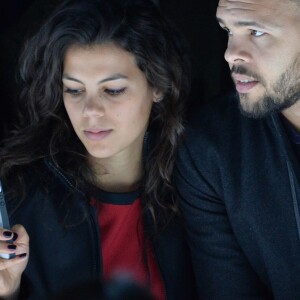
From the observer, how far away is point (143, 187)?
1917 mm

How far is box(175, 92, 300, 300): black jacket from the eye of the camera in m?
1.78

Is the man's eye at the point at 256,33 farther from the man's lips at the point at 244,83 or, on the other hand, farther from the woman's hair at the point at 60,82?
the woman's hair at the point at 60,82

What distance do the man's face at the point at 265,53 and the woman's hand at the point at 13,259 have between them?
63 centimetres

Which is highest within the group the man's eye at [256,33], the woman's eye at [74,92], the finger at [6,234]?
the man's eye at [256,33]

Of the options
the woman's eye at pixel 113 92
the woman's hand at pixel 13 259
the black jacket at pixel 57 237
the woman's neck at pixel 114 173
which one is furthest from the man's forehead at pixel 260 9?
the woman's hand at pixel 13 259

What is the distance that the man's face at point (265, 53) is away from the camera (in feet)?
5.51

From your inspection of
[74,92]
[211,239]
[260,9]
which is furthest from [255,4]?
[211,239]

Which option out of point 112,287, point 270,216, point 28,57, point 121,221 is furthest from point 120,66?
point 112,287

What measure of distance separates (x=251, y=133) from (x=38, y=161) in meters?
0.58

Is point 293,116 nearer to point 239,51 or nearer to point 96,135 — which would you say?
point 239,51

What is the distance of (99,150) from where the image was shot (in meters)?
1.77

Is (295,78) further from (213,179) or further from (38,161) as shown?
(38,161)

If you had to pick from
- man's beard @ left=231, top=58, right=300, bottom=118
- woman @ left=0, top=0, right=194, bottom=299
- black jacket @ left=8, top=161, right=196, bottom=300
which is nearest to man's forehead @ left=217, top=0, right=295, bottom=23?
man's beard @ left=231, top=58, right=300, bottom=118

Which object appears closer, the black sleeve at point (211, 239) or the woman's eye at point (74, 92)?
the woman's eye at point (74, 92)
